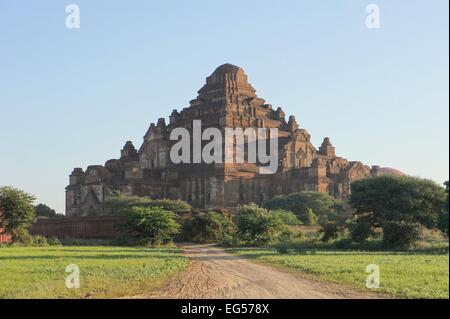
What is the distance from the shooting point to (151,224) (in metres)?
41.9

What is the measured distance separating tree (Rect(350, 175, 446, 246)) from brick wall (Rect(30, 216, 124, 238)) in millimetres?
19753

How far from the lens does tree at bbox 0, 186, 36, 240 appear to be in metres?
44.0

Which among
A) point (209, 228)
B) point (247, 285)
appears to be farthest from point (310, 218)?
point (247, 285)

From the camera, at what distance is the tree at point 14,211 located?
44.0 m

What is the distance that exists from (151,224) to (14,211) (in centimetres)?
1045

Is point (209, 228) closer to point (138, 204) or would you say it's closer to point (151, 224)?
point (151, 224)

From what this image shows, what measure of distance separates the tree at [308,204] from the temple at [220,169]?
17.1ft

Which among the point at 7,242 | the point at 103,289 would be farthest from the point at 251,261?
the point at 7,242

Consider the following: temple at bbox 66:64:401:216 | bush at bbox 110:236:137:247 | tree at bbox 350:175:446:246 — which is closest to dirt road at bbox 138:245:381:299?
tree at bbox 350:175:446:246

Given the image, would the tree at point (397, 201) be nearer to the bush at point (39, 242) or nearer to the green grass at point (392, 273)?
the green grass at point (392, 273)

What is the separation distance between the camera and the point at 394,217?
→ 1463 inches

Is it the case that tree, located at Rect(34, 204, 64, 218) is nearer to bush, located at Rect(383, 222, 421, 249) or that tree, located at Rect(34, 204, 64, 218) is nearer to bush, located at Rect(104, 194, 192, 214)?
bush, located at Rect(104, 194, 192, 214)

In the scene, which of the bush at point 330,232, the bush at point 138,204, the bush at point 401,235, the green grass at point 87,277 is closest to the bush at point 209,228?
the bush at point 138,204

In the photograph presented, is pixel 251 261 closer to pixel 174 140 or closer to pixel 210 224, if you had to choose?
pixel 210 224
